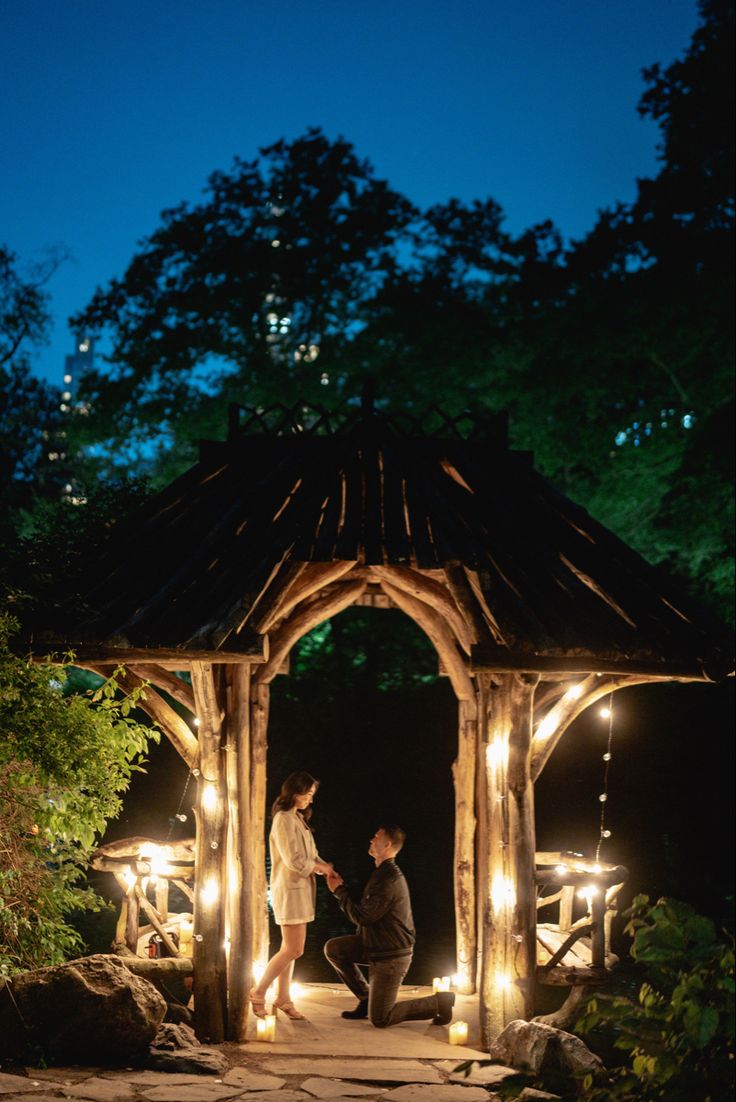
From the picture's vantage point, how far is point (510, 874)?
7.68 m

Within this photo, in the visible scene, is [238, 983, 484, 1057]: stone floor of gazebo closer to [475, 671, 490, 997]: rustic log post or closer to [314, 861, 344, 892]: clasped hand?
[475, 671, 490, 997]: rustic log post

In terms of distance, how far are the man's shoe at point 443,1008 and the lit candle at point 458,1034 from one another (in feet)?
1.63

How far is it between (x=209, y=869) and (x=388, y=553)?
2.47 m

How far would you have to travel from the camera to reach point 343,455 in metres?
9.41

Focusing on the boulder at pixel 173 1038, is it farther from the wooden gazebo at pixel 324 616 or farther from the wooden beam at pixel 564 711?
the wooden beam at pixel 564 711

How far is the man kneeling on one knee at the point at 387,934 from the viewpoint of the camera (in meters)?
8.21

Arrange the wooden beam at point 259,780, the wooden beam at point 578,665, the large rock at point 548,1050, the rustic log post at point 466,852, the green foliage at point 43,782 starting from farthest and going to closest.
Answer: the rustic log post at point 466,852 → the wooden beam at point 259,780 → the wooden beam at point 578,665 → the green foliage at point 43,782 → the large rock at point 548,1050

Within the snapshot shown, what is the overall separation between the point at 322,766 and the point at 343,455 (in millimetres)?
13399

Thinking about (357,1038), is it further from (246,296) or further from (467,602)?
(246,296)

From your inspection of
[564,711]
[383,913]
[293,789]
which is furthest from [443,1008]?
[564,711]

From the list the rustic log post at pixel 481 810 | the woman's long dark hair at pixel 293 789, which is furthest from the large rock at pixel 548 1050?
the woman's long dark hair at pixel 293 789

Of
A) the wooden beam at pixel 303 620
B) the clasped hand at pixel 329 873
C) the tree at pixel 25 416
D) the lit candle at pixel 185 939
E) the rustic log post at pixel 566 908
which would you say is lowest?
the lit candle at pixel 185 939

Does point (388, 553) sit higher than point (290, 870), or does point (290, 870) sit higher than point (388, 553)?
point (388, 553)

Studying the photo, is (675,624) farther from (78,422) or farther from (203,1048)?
(78,422)
